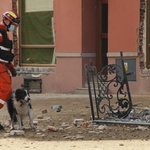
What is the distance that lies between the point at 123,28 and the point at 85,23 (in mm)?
1296

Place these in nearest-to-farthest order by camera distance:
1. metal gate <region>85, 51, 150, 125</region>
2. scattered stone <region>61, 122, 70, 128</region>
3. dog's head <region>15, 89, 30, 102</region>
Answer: dog's head <region>15, 89, 30, 102</region> < metal gate <region>85, 51, 150, 125</region> < scattered stone <region>61, 122, 70, 128</region>

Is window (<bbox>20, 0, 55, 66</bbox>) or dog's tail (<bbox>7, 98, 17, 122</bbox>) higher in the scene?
window (<bbox>20, 0, 55, 66</bbox>)

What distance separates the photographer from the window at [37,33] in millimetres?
15430

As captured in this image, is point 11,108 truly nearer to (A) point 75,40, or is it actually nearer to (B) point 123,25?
(B) point 123,25

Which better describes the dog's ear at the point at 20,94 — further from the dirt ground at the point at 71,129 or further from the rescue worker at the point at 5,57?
the dirt ground at the point at 71,129

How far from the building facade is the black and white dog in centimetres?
603

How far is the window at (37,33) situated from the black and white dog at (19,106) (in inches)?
270

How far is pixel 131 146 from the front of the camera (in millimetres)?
7219

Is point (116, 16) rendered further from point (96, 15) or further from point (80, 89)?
point (80, 89)

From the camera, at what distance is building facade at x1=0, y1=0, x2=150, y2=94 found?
14.1m

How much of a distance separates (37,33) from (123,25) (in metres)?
2.94

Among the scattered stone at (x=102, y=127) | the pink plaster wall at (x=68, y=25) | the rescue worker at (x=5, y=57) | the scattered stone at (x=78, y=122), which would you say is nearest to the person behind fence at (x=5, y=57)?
the rescue worker at (x=5, y=57)

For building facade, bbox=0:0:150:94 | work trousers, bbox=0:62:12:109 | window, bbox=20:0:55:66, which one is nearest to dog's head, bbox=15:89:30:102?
work trousers, bbox=0:62:12:109

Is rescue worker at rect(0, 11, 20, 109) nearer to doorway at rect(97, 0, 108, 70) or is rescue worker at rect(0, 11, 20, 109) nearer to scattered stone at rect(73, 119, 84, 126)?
scattered stone at rect(73, 119, 84, 126)
